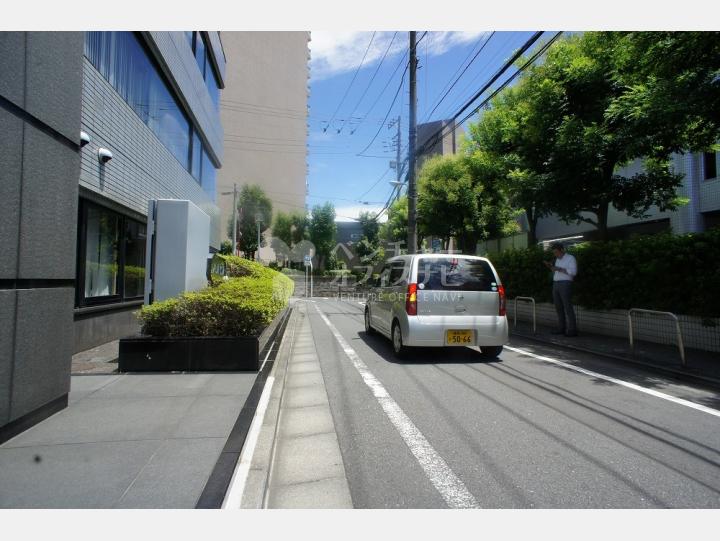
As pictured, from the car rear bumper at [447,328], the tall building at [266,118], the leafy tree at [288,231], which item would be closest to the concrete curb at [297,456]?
the car rear bumper at [447,328]

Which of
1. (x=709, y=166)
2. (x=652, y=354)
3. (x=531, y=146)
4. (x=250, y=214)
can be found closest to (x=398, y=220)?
(x=250, y=214)

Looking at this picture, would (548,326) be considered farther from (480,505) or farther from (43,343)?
(43,343)

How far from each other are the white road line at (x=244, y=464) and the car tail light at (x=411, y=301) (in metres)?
2.68

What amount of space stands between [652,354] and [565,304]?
82.6 inches

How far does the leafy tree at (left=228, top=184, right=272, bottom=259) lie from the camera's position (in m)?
37.9

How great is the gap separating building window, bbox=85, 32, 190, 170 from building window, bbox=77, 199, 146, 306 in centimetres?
240

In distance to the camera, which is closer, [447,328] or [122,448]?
[122,448]

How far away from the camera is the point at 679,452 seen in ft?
10.5

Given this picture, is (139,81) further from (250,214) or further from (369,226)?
(369,226)

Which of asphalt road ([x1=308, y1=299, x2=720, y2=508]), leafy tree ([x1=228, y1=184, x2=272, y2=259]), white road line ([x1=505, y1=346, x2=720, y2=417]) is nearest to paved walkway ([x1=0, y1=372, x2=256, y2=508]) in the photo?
asphalt road ([x1=308, y1=299, x2=720, y2=508])

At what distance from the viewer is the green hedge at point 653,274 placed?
654cm

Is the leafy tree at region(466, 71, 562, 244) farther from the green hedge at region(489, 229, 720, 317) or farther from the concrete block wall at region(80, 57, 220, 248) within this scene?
the concrete block wall at region(80, 57, 220, 248)

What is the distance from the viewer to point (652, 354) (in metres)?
6.62

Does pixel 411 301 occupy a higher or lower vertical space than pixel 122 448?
higher
